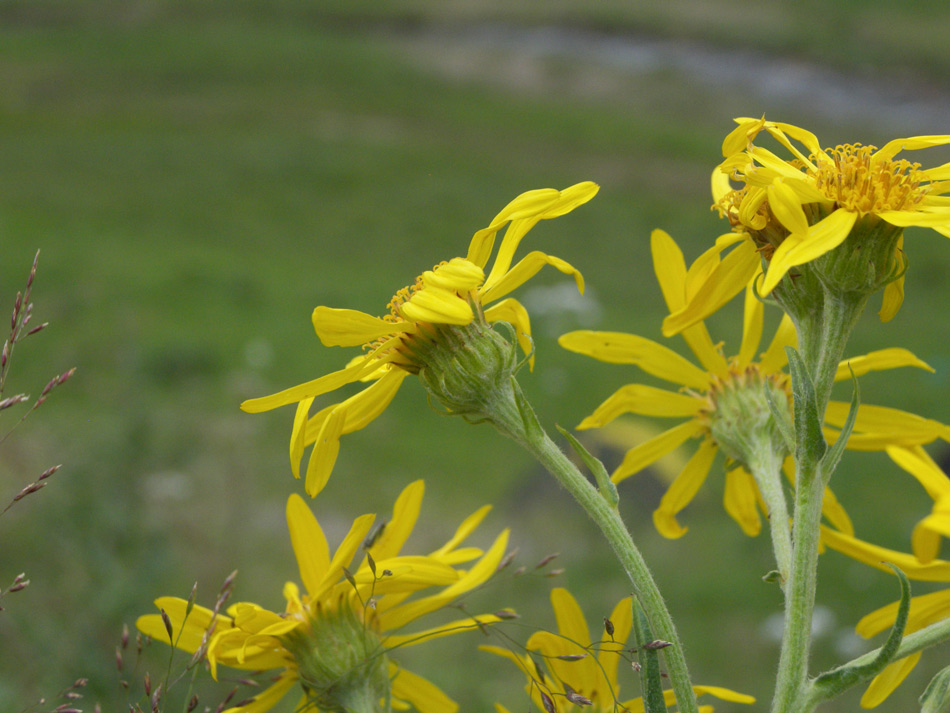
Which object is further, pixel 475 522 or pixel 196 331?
pixel 196 331

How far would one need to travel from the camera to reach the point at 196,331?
10.4 meters

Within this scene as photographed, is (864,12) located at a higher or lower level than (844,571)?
higher

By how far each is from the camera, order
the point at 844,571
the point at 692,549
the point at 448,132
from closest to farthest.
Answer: the point at 844,571 < the point at 692,549 < the point at 448,132

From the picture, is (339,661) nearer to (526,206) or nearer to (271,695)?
(271,695)

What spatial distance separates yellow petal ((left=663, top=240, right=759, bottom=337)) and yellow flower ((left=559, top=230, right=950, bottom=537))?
43 mm

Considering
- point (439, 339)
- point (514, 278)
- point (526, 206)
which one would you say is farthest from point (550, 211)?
point (439, 339)

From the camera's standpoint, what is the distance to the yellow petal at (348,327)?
1.36 metres

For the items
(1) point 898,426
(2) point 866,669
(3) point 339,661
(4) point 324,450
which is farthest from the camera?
(1) point 898,426

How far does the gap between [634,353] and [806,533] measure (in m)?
0.55

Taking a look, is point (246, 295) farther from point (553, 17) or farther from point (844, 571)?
point (553, 17)

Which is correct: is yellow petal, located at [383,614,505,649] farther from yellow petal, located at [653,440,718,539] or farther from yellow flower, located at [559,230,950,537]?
yellow petal, located at [653,440,718,539]

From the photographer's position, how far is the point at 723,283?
1504 mm

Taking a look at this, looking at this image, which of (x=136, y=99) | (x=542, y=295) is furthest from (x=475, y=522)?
(x=136, y=99)

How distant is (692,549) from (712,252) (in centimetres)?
607
